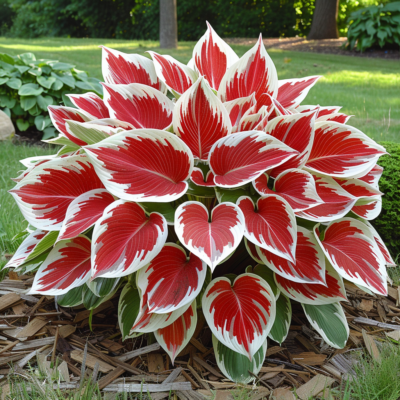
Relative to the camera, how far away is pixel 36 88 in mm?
4906

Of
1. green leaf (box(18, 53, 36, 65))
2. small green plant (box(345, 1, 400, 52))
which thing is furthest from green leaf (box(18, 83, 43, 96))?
small green plant (box(345, 1, 400, 52))

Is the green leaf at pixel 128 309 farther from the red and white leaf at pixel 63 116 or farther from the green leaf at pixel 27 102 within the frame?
the green leaf at pixel 27 102

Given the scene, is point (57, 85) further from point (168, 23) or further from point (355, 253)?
point (168, 23)

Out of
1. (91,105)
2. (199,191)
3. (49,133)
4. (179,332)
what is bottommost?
(49,133)

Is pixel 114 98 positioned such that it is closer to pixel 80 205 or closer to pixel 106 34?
pixel 80 205

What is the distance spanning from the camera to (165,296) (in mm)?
1259

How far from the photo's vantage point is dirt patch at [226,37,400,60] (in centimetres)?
1280

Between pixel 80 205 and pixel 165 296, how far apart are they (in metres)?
0.40

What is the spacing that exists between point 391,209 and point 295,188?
1169 mm

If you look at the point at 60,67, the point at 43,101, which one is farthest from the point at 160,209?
the point at 60,67

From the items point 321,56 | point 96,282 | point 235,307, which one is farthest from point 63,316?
point 321,56

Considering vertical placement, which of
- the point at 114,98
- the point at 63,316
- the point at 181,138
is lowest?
the point at 63,316

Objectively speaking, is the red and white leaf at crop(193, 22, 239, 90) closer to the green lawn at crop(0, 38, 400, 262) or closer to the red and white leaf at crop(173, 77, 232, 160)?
the red and white leaf at crop(173, 77, 232, 160)

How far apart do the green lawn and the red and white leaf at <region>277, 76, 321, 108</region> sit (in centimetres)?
159
